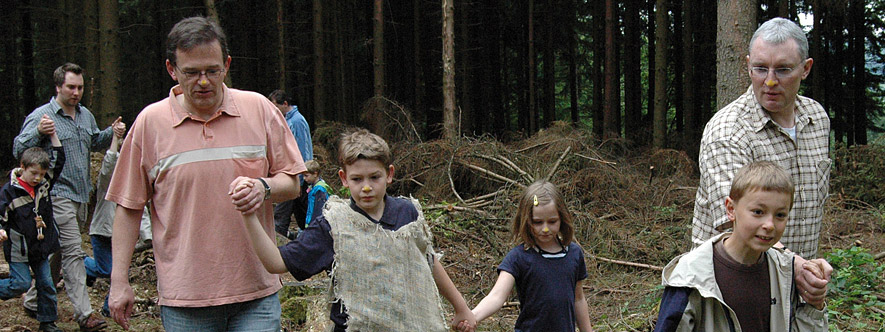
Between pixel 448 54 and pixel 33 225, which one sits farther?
→ pixel 448 54

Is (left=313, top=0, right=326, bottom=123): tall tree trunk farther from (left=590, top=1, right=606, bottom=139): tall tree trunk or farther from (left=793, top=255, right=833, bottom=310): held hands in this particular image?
(left=793, top=255, right=833, bottom=310): held hands

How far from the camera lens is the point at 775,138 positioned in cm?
319

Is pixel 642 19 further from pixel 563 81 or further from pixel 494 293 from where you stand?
pixel 494 293

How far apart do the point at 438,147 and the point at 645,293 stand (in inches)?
208

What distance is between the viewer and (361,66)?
30.3 meters

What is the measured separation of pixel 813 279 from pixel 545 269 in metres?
1.34

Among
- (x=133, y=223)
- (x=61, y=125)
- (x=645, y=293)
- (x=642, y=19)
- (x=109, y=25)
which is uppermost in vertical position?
(x=642, y=19)

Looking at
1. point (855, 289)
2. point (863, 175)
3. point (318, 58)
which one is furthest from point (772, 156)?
point (318, 58)

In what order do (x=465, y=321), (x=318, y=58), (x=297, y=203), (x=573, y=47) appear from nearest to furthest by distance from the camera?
(x=465, y=321) → (x=297, y=203) → (x=318, y=58) → (x=573, y=47)

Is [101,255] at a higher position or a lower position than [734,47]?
lower

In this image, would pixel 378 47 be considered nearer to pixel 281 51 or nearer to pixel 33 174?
pixel 281 51

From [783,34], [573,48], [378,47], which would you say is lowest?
[783,34]

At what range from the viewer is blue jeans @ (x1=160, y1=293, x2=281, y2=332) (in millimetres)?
3039

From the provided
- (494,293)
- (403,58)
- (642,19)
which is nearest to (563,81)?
(642,19)
